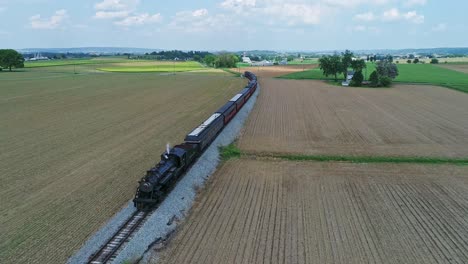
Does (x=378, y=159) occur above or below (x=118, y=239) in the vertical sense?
above

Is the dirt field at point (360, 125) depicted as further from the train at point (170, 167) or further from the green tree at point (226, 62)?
the green tree at point (226, 62)

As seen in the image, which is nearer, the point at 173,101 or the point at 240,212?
the point at 240,212

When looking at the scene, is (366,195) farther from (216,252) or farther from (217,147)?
(217,147)

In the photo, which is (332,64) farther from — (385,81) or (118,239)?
(118,239)

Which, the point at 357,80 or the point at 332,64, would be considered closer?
the point at 357,80

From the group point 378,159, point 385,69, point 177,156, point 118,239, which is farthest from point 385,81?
point 118,239

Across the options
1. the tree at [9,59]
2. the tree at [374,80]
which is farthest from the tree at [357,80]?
the tree at [9,59]

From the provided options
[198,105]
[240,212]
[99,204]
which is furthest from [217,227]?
[198,105]
